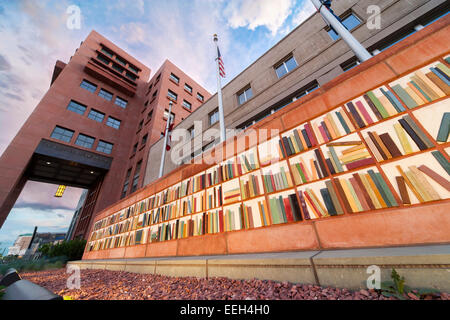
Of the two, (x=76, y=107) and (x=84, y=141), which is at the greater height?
(x=76, y=107)

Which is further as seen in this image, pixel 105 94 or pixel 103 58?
pixel 103 58

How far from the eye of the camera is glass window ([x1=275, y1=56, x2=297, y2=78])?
9227 millimetres

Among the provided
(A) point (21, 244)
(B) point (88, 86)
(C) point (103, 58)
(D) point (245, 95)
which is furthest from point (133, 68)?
(A) point (21, 244)

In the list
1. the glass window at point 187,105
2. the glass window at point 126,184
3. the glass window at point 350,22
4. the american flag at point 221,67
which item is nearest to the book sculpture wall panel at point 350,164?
the american flag at point 221,67

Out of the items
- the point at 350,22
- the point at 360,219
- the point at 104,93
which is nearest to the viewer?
the point at 360,219

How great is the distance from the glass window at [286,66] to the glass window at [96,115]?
2179cm

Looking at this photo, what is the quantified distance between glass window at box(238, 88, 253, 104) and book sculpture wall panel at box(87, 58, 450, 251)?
24.5 feet

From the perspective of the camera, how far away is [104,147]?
19391 millimetres

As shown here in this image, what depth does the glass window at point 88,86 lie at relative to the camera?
20.6 metres

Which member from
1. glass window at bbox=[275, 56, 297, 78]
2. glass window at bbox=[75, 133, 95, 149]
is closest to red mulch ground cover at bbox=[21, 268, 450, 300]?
glass window at bbox=[275, 56, 297, 78]

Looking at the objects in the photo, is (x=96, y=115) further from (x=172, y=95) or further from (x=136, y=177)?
(x=136, y=177)

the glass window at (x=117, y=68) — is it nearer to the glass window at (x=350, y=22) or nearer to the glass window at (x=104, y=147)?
the glass window at (x=104, y=147)

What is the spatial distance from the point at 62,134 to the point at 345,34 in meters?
24.2

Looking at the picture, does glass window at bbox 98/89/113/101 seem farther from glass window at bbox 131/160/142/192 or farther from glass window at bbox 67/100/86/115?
glass window at bbox 131/160/142/192
